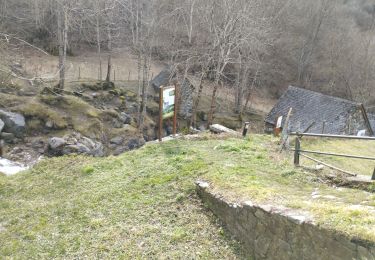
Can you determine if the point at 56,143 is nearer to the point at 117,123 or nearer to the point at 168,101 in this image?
the point at 168,101

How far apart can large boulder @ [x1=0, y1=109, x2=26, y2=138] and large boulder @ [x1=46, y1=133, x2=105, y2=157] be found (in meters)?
1.91

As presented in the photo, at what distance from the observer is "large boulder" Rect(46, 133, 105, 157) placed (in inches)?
578

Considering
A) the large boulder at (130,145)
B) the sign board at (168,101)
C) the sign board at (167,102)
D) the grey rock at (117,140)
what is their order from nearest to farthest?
the sign board at (167,102)
the sign board at (168,101)
the large boulder at (130,145)
the grey rock at (117,140)

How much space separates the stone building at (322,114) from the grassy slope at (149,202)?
43.7 ft

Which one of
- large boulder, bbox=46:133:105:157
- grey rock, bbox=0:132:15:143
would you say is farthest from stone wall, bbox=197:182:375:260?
grey rock, bbox=0:132:15:143

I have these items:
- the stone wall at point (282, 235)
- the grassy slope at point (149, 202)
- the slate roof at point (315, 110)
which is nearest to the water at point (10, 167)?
the grassy slope at point (149, 202)

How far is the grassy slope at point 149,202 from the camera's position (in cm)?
618

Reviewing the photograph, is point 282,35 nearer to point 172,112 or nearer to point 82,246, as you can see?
point 172,112

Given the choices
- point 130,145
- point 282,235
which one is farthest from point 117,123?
point 282,235

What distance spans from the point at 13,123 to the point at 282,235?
14215 millimetres

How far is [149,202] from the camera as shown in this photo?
795 cm

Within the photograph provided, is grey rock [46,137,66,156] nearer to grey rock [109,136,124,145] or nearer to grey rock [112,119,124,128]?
grey rock [109,136,124,145]

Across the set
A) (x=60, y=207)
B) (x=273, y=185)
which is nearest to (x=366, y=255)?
(x=273, y=185)

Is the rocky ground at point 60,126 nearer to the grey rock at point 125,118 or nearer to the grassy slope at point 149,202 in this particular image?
the grey rock at point 125,118
